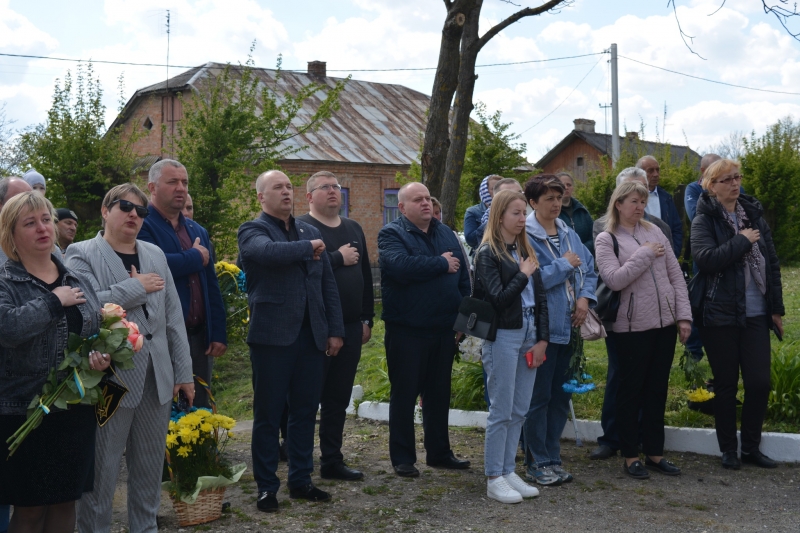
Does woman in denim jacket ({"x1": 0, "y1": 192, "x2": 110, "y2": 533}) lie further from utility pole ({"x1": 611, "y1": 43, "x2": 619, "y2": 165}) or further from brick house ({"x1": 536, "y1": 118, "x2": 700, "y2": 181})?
brick house ({"x1": 536, "y1": 118, "x2": 700, "y2": 181})

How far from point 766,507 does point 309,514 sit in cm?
291

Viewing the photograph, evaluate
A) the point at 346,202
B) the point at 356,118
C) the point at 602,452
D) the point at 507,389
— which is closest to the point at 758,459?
the point at 602,452

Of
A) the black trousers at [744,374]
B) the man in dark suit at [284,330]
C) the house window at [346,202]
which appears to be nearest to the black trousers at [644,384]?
the black trousers at [744,374]

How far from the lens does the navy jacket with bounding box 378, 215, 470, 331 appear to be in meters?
6.18

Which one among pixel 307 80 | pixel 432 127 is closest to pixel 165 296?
pixel 432 127

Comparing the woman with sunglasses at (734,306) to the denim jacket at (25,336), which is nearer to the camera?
the denim jacket at (25,336)

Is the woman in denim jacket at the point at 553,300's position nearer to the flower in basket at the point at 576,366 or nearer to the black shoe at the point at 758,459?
the flower in basket at the point at 576,366

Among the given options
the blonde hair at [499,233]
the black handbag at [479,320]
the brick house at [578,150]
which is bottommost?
the black handbag at [479,320]

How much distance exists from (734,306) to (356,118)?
27.4 metres

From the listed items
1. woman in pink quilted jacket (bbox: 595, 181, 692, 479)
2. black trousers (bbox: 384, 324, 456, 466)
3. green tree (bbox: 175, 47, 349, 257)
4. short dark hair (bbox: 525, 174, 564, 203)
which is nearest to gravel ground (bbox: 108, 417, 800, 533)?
black trousers (bbox: 384, 324, 456, 466)

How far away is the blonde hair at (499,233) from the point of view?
5.78m

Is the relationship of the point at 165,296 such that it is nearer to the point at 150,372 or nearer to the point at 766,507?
the point at 150,372

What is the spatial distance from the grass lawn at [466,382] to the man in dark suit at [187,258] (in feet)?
10.5

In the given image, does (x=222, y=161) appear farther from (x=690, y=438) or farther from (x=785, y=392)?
(x=785, y=392)
